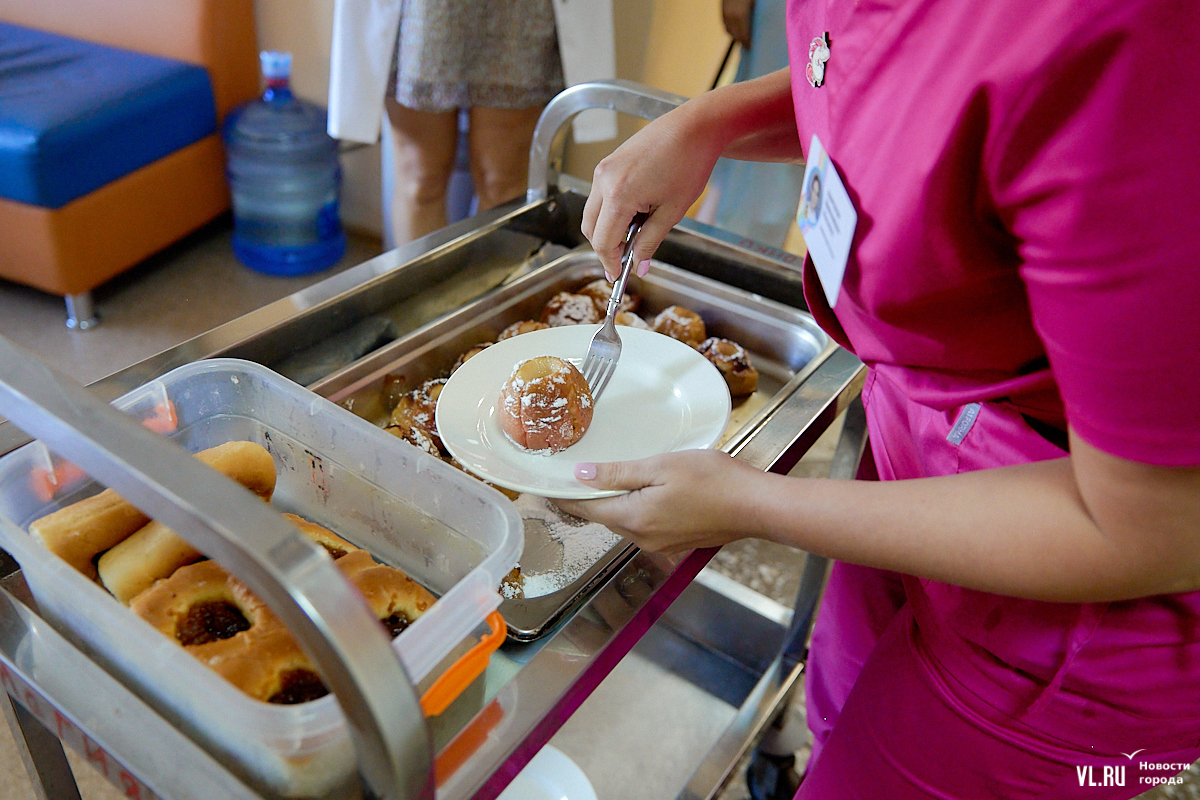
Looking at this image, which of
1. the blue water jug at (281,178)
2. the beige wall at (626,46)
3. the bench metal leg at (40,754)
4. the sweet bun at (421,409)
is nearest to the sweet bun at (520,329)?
the sweet bun at (421,409)

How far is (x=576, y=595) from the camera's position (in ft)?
2.58

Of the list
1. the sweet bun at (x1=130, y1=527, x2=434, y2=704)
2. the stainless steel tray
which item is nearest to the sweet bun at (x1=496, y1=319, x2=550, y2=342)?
the stainless steel tray

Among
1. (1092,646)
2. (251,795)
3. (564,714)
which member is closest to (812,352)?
(1092,646)

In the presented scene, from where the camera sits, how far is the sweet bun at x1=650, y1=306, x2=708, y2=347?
1.22 meters

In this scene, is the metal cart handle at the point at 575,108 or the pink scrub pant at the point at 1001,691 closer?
the pink scrub pant at the point at 1001,691

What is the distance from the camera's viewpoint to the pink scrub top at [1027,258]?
47 centimetres

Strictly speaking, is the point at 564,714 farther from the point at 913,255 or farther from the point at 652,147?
the point at 652,147

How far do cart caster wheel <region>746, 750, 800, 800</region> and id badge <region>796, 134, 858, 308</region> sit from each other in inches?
43.9

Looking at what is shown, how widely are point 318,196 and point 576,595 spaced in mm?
2557

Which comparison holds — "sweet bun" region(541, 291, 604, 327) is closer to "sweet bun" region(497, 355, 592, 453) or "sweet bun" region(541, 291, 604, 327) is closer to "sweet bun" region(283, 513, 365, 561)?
"sweet bun" region(497, 355, 592, 453)

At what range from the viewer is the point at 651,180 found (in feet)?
3.14

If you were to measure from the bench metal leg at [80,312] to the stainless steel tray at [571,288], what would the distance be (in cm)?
199

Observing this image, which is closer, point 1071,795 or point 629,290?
point 1071,795

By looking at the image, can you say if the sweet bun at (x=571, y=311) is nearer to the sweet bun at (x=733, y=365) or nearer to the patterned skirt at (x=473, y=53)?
the sweet bun at (x=733, y=365)
